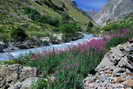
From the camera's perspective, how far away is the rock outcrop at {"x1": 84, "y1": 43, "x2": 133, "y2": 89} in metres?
7.75

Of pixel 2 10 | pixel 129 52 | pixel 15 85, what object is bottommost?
pixel 15 85

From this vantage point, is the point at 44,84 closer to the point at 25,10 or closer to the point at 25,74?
the point at 25,74

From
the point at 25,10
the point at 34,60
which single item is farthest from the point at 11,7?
the point at 34,60

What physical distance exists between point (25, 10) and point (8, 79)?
296ft

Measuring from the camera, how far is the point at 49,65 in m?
9.14

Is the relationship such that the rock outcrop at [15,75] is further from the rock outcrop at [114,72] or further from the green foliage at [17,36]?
the green foliage at [17,36]

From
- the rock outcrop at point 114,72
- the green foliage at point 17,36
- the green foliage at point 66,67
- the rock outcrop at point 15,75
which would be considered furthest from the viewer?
the green foliage at point 17,36

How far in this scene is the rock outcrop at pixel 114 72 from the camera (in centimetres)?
775

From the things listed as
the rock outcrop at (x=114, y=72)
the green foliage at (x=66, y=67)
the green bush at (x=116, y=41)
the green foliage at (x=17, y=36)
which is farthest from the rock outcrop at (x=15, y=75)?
the green foliage at (x=17, y=36)

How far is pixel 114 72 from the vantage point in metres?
8.63

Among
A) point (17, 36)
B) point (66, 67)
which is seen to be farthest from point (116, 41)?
point (17, 36)

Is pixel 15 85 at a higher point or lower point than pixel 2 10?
lower

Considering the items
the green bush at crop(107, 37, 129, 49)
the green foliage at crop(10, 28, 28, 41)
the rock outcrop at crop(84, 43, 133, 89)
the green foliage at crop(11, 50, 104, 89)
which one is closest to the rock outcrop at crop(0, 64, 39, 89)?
the green foliage at crop(11, 50, 104, 89)

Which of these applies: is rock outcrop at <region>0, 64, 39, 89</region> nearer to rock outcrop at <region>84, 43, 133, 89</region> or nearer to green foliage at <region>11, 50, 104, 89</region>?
green foliage at <region>11, 50, 104, 89</region>
